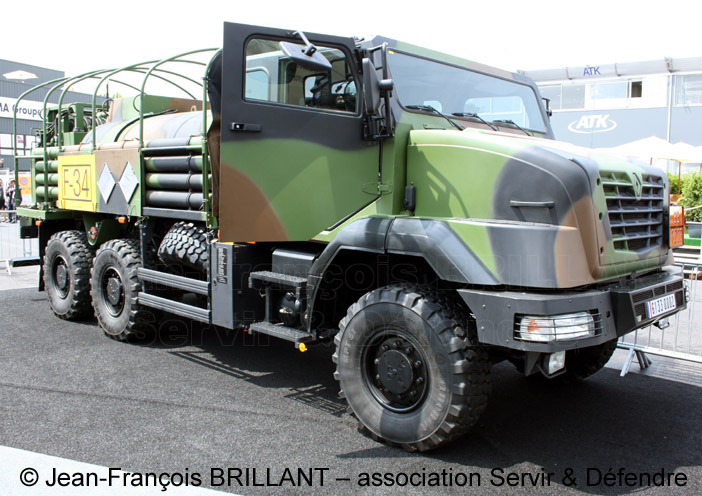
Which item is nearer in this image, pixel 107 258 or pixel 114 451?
pixel 114 451

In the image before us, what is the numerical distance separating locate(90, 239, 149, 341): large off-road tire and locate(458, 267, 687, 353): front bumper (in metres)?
3.85

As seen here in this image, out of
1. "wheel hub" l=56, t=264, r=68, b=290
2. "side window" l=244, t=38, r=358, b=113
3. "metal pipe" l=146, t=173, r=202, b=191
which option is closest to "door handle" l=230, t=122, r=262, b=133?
"side window" l=244, t=38, r=358, b=113

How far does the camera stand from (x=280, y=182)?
4.54m

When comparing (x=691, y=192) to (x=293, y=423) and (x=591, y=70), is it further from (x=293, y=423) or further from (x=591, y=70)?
(x=293, y=423)

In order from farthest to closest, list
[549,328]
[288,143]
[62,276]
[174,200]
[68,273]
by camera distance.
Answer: [62,276]
[68,273]
[174,200]
[288,143]
[549,328]

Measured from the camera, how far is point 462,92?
497 cm

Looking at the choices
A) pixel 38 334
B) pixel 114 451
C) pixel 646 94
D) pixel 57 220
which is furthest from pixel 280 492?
pixel 646 94

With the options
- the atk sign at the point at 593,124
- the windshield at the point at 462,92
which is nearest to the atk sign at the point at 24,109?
the atk sign at the point at 593,124

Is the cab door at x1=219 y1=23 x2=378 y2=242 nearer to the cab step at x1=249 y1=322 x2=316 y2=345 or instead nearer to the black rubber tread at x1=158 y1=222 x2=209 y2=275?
the cab step at x1=249 y1=322 x2=316 y2=345

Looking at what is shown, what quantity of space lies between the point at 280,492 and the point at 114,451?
3.77 ft

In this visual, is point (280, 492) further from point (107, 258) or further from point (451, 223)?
point (107, 258)

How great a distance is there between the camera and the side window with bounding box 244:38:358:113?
14.8ft

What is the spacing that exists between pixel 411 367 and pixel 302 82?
2.24 metres

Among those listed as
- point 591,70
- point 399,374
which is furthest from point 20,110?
point 399,374
